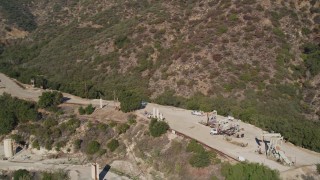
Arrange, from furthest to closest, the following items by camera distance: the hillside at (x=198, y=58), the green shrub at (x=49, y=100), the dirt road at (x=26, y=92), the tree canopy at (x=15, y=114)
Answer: the hillside at (x=198, y=58)
the dirt road at (x=26, y=92)
the green shrub at (x=49, y=100)
the tree canopy at (x=15, y=114)

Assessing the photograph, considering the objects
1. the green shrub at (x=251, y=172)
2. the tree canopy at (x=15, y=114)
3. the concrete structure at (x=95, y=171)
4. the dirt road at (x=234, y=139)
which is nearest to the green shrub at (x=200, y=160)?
the dirt road at (x=234, y=139)

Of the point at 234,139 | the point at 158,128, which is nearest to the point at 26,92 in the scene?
the point at 158,128

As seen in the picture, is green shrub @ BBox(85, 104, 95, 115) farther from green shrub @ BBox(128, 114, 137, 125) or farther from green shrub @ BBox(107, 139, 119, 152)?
green shrub @ BBox(107, 139, 119, 152)

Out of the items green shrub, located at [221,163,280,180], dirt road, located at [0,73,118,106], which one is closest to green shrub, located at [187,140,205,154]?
green shrub, located at [221,163,280,180]

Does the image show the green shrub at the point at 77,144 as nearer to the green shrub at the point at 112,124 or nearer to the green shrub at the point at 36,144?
the green shrub at the point at 112,124

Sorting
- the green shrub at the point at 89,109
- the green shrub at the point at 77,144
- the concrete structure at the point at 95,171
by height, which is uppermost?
the green shrub at the point at 89,109
